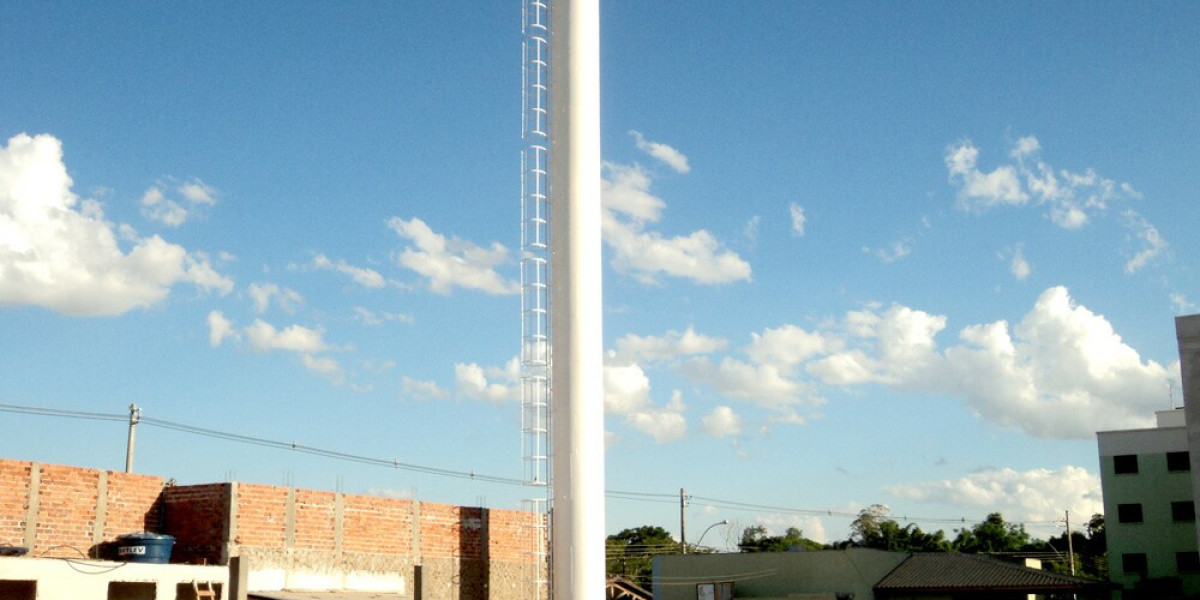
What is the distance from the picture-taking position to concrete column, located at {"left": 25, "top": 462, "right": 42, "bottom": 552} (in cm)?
2945

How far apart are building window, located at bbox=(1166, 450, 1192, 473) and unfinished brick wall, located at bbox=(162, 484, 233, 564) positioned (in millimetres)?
47254

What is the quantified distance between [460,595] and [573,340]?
1365cm

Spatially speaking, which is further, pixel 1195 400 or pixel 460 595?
pixel 1195 400

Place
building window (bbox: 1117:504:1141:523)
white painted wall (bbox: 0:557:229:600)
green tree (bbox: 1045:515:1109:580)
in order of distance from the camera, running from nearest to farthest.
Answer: white painted wall (bbox: 0:557:229:600) < building window (bbox: 1117:504:1141:523) < green tree (bbox: 1045:515:1109:580)

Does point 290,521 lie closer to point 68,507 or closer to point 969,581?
point 68,507

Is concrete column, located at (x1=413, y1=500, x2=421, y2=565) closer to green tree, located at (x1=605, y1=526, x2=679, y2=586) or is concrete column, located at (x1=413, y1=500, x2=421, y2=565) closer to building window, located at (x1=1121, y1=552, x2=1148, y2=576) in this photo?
building window, located at (x1=1121, y1=552, x2=1148, y2=576)

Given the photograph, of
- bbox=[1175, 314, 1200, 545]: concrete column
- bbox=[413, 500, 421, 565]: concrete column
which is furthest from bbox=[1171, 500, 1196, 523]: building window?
bbox=[413, 500, 421, 565]: concrete column

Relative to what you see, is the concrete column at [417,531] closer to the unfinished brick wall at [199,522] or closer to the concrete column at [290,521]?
the concrete column at [290,521]

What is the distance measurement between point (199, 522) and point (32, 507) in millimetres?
4413

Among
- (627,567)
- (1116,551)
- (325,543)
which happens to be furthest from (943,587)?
(627,567)

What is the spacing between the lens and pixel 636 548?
9794 centimetres

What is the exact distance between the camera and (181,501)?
109ft

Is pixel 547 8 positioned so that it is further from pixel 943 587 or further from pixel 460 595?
pixel 943 587

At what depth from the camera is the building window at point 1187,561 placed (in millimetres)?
58000
